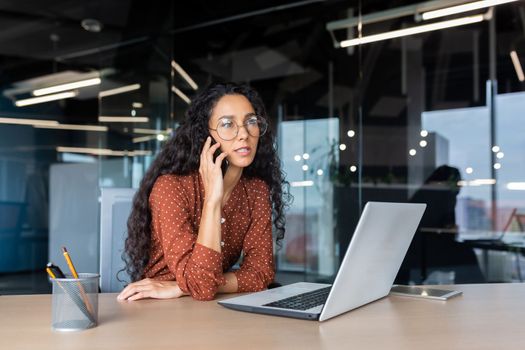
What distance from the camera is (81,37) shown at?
573cm

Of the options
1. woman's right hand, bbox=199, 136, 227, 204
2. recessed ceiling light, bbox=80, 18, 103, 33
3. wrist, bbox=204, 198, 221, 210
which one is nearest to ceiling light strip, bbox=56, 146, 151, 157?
recessed ceiling light, bbox=80, 18, 103, 33

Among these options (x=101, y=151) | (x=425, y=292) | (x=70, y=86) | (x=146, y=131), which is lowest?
(x=425, y=292)

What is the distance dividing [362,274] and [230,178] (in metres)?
0.71

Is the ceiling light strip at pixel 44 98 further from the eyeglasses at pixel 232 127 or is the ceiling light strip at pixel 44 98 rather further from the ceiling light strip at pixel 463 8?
the eyeglasses at pixel 232 127

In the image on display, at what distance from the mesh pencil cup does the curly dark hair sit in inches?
23.7

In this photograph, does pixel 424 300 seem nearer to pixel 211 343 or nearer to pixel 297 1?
pixel 211 343

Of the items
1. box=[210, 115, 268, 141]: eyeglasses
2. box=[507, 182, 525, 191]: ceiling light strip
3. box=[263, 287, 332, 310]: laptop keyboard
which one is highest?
box=[210, 115, 268, 141]: eyeglasses

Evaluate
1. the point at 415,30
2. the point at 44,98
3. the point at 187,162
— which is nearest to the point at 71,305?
the point at 187,162

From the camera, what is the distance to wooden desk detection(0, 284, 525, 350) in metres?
0.91

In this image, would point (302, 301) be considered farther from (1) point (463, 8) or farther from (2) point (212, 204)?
(1) point (463, 8)

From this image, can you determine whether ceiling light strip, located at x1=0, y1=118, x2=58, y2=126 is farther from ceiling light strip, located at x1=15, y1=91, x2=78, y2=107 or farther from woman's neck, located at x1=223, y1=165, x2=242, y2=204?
woman's neck, located at x1=223, y1=165, x2=242, y2=204

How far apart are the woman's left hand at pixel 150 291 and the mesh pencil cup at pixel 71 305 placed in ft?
0.97

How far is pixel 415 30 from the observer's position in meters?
5.01

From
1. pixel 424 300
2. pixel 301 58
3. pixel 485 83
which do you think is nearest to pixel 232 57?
pixel 301 58
